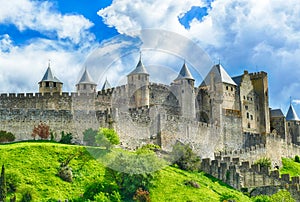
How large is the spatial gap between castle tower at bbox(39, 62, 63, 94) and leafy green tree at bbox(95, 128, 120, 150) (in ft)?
58.8

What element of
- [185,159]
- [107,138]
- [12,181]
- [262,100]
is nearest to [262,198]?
[185,159]

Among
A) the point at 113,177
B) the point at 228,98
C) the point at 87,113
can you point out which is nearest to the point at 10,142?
the point at 87,113

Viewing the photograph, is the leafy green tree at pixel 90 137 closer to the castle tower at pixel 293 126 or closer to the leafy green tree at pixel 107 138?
the leafy green tree at pixel 107 138

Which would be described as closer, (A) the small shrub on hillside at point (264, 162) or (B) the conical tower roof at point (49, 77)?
(A) the small shrub on hillside at point (264, 162)

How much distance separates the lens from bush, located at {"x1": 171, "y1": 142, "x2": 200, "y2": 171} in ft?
170

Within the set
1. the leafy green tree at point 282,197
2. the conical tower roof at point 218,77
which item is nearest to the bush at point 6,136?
the leafy green tree at point 282,197

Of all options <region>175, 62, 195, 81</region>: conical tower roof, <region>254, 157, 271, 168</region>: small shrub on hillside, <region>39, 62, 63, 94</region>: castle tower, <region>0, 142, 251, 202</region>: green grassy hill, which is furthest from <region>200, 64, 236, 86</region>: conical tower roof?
<region>0, 142, 251, 202</region>: green grassy hill

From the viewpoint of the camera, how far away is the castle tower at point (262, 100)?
7862 centimetres

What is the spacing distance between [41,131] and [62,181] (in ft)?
40.1

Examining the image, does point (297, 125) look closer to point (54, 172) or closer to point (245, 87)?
point (245, 87)

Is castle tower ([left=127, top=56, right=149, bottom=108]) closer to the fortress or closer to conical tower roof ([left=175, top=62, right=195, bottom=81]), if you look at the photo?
the fortress

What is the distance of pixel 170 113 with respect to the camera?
6712cm

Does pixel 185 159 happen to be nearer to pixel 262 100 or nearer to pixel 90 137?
pixel 90 137

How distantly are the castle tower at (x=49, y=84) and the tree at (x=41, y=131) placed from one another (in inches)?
501
